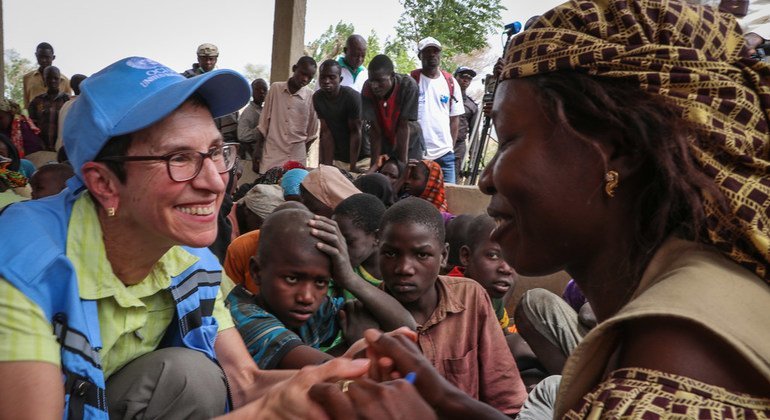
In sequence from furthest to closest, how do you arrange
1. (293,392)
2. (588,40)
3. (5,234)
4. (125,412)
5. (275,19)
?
(275,19), (125,412), (5,234), (293,392), (588,40)

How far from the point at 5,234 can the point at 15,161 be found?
5029mm

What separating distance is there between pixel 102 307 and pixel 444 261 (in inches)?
83.9

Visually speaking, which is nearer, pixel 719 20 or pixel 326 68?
pixel 719 20

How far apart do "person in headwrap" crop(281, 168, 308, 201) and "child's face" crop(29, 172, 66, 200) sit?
166 centimetres

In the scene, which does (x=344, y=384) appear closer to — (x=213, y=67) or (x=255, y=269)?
(x=255, y=269)

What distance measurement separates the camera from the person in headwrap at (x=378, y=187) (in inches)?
241

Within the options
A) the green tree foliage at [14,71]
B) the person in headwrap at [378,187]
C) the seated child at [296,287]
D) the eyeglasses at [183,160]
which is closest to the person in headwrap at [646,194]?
the eyeglasses at [183,160]

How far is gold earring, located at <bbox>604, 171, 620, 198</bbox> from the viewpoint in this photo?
1.38m

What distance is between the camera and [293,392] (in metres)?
1.73

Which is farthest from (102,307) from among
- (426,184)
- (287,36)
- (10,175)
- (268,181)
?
(287,36)

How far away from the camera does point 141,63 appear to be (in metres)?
2.13

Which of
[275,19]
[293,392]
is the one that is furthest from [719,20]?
[275,19]

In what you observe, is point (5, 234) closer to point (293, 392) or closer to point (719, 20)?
point (293, 392)

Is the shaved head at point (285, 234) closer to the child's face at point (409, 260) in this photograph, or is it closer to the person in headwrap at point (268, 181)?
the child's face at point (409, 260)
